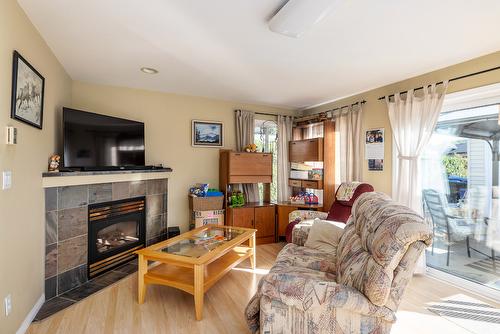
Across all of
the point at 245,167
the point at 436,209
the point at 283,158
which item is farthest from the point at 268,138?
the point at 436,209

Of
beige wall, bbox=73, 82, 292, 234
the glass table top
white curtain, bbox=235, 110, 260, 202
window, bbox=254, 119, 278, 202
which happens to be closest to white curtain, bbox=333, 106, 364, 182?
window, bbox=254, 119, 278, 202

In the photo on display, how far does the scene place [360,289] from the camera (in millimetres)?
1458

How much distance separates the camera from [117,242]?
3168 millimetres

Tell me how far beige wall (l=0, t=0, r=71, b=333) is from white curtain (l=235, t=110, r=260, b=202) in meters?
2.51

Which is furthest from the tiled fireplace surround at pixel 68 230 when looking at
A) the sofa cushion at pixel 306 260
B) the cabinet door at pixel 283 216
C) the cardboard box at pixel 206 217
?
the cabinet door at pixel 283 216

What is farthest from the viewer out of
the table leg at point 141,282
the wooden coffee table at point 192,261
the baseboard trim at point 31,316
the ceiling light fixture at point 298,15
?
the table leg at point 141,282

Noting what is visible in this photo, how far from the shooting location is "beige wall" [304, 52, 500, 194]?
97.1 inches

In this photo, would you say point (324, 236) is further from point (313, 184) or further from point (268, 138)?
point (268, 138)

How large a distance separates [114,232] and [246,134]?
2404mm

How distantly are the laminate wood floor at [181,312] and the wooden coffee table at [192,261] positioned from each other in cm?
14

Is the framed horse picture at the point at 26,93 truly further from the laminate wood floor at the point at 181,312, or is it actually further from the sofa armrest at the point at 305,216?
the sofa armrest at the point at 305,216

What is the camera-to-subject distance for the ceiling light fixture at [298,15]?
1571 mm

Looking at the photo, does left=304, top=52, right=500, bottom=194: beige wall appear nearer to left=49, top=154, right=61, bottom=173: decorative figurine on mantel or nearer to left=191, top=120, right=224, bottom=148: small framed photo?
left=191, top=120, right=224, bottom=148: small framed photo

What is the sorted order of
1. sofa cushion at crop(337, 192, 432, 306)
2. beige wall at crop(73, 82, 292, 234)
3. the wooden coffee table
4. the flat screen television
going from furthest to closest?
beige wall at crop(73, 82, 292, 234) → the flat screen television → the wooden coffee table → sofa cushion at crop(337, 192, 432, 306)
